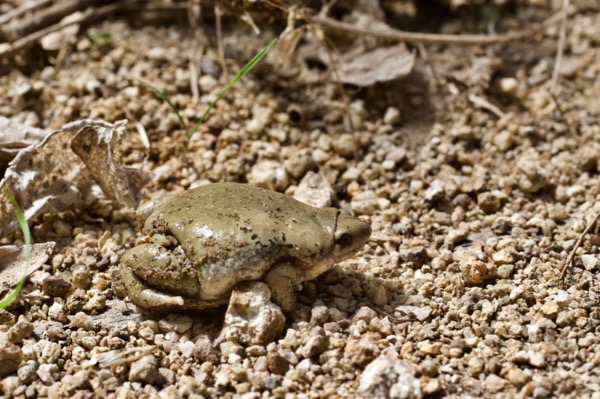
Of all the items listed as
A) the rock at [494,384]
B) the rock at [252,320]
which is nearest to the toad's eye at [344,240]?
the rock at [252,320]

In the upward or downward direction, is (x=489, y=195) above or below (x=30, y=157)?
below

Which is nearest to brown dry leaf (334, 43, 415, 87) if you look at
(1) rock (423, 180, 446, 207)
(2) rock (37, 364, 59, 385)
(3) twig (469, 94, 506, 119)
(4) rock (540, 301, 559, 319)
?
(3) twig (469, 94, 506, 119)

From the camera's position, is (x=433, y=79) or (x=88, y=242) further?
(x=433, y=79)

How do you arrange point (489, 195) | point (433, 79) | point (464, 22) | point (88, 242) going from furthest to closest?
point (464, 22) → point (433, 79) → point (489, 195) → point (88, 242)

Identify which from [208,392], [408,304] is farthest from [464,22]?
[208,392]

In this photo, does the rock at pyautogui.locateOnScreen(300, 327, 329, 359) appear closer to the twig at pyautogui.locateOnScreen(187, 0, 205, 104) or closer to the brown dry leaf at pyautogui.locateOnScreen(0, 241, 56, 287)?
the brown dry leaf at pyautogui.locateOnScreen(0, 241, 56, 287)

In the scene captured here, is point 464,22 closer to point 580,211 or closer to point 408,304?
point 580,211
